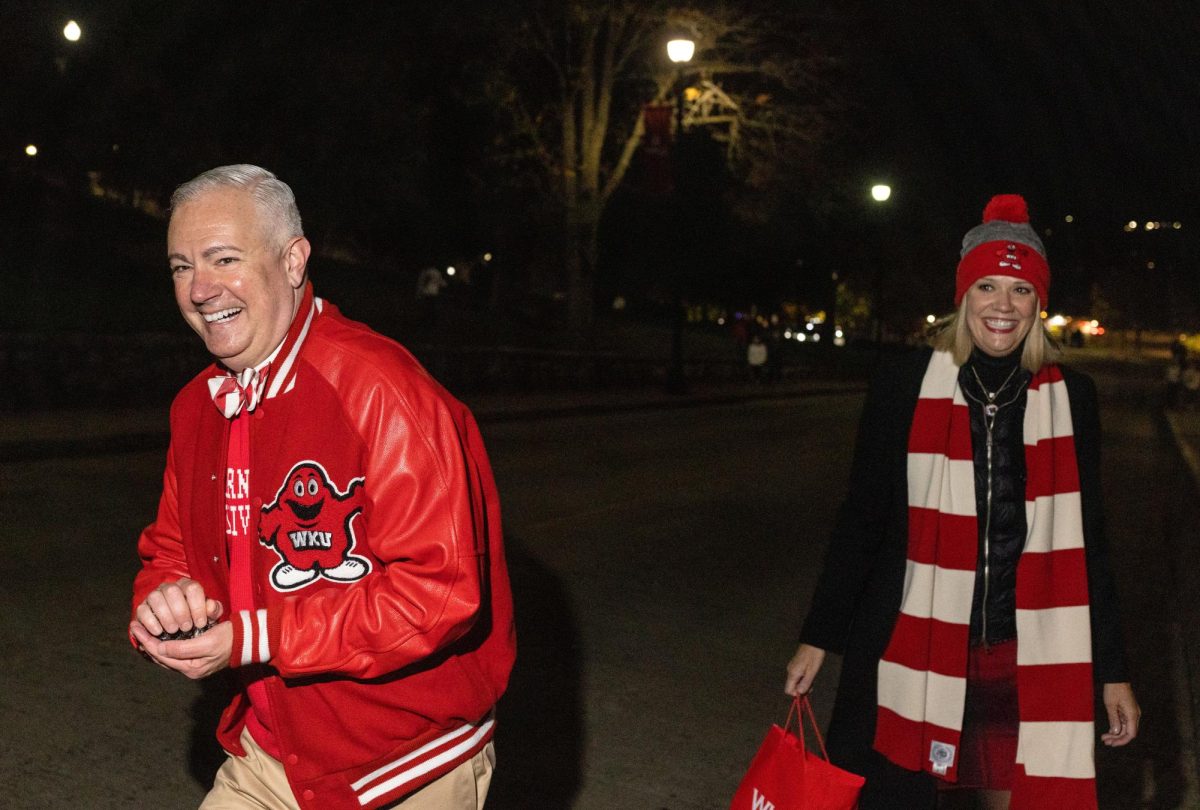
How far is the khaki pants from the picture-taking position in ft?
7.83

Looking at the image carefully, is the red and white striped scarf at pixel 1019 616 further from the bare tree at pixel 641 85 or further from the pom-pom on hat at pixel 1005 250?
the bare tree at pixel 641 85

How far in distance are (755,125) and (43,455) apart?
20.2 meters

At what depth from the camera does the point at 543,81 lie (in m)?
33.5

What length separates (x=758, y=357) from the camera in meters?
39.1

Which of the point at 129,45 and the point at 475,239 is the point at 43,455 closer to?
the point at 129,45

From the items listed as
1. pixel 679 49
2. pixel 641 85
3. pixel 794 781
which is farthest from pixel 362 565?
pixel 641 85

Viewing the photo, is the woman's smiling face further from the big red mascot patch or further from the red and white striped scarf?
the big red mascot patch

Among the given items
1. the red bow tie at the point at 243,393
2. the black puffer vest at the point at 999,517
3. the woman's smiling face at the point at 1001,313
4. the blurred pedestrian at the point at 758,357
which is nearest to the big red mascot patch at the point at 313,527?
the red bow tie at the point at 243,393

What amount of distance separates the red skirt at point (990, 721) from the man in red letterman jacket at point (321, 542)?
4.23 ft

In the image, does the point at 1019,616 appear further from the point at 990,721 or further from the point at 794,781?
the point at 794,781

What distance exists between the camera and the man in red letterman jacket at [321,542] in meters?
2.10

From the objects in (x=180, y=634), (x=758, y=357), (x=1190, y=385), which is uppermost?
(x=180, y=634)

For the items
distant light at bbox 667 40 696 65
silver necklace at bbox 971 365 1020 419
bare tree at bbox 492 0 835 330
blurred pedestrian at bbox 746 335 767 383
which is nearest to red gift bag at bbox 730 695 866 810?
silver necklace at bbox 971 365 1020 419

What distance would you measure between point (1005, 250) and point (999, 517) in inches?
26.6
